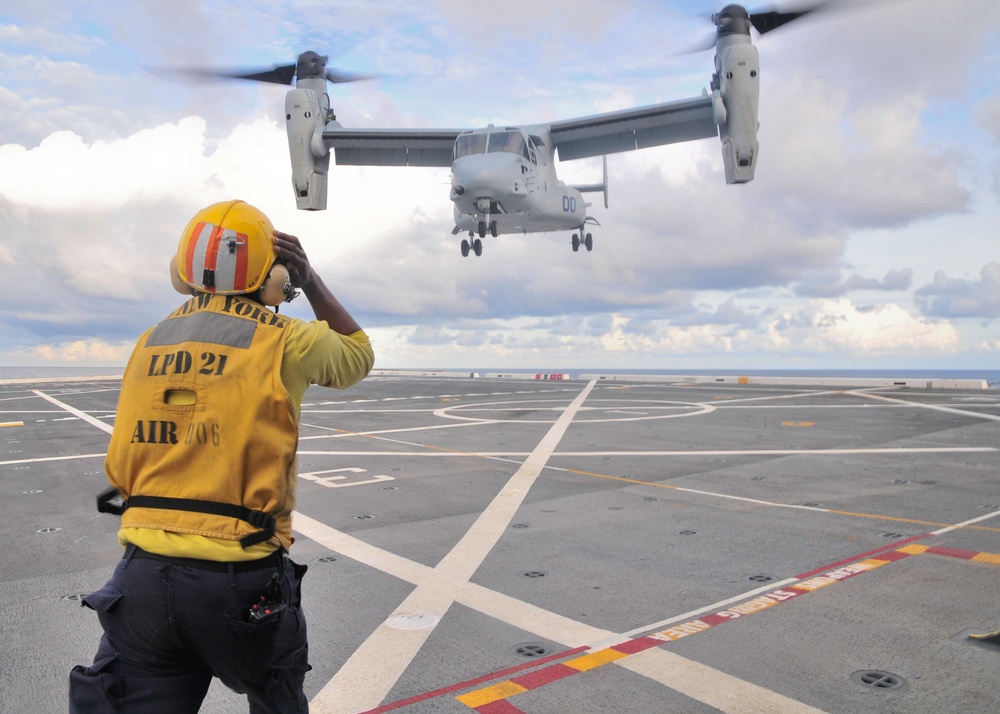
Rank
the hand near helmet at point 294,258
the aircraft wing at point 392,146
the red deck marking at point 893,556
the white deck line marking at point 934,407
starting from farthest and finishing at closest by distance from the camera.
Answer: the aircraft wing at point 392,146, the white deck line marking at point 934,407, the red deck marking at point 893,556, the hand near helmet at point 294,258

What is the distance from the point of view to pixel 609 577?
5.31 m

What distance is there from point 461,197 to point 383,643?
22416 mm

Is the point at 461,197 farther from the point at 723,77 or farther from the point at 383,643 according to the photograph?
the point at 383,643

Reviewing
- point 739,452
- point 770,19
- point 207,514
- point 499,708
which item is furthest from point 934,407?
point 207,514

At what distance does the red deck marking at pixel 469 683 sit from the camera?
3.41 meters

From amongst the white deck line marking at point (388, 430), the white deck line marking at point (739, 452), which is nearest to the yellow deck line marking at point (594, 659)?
the white deck line marking at point (739, 452)

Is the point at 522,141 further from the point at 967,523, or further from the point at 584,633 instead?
the point at 584,633

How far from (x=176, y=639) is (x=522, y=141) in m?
26.0

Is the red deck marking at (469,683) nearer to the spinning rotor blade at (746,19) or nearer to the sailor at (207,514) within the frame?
the sailor at (207,514)

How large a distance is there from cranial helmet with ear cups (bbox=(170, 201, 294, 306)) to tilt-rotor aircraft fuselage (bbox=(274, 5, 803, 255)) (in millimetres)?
22923

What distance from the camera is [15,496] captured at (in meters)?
9.12

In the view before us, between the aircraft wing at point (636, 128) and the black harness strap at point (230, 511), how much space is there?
26.1 m

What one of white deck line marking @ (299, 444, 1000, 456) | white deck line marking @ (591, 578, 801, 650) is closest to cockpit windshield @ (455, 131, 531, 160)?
white deck line marking @ (299, 444, 1000, 456)

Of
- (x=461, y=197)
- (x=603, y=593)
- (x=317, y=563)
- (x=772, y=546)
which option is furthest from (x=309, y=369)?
(x=461, y=197)
